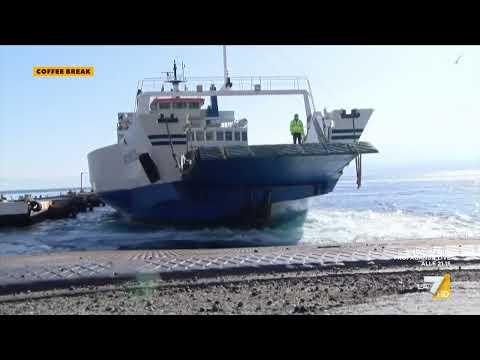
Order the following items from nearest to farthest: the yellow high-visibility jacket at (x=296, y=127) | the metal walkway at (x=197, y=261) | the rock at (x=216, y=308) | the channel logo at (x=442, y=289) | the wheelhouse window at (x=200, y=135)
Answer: the channel logo at (x=442, y=289) < the rock at (x=216, y=308) < the metal walkway at (x=197, y=261) < the wheelhouse window at (x=200, y=135) < the yellow high-visibility jacket at (x=296, y=127)

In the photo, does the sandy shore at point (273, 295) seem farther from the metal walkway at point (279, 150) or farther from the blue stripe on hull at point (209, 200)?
the blue stripe on hull at point (209, 200)

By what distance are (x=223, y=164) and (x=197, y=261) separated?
227 inches

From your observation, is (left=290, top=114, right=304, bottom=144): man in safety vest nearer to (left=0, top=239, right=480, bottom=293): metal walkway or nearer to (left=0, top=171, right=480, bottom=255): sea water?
(left=0, top=171, right=480, bottom=255): sea water

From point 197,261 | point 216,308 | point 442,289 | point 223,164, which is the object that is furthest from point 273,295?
point 223,164

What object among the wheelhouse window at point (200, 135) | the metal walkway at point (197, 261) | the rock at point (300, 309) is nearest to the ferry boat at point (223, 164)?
the wheelhouse window at point (200, 135)

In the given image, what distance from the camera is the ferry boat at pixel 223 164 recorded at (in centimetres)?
1374

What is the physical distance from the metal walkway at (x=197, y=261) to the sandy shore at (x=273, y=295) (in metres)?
0.40

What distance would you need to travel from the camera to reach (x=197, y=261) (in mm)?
8008

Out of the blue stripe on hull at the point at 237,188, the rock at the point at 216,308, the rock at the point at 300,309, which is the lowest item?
the rock at the point at 216,308

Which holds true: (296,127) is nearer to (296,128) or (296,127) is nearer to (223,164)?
(296,128)

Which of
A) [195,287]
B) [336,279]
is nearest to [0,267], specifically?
[195,287]

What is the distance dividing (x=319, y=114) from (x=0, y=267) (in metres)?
12.0

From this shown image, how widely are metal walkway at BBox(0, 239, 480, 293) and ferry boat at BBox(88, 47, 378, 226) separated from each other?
15.5ft

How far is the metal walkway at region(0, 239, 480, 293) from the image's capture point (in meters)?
7.11
